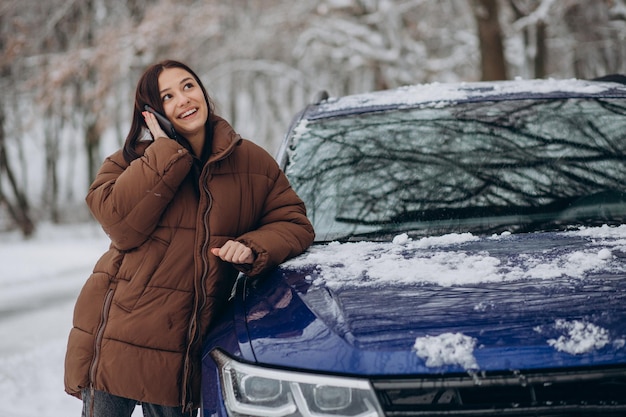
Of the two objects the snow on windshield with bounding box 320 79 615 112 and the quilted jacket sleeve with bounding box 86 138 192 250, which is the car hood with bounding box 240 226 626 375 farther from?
the snow on windshield with bounding box 320 79 615 112

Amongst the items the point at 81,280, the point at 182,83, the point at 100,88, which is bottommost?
the point at 81,280

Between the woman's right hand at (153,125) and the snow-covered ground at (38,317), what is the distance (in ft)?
8.32

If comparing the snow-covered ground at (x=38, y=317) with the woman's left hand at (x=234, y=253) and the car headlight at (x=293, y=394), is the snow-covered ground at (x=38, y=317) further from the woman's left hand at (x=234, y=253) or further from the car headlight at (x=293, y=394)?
the car headlight at (x=293, y=394)

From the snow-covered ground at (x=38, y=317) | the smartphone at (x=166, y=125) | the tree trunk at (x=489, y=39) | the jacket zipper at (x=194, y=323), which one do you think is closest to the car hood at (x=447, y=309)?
the jacket zipper at (x=194, y=323)

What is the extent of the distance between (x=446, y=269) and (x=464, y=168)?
88cm

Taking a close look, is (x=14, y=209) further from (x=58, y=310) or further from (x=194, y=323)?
(x=194, y=323)

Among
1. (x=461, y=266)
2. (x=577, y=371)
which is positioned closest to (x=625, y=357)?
(x=577, y=371)

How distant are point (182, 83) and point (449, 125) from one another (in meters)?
1.13

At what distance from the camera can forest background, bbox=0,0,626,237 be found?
51.5ft

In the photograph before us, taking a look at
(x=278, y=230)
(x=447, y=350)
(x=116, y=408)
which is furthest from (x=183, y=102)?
(x=447, y=350)

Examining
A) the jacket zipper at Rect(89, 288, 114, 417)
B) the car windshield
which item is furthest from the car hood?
the jacket zipper at Rect(89, 288, 114, 417)

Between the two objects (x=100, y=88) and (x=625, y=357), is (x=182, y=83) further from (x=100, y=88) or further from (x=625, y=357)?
(x=100, y=88)

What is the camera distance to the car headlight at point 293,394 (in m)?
1.77

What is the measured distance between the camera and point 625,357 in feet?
5.58
